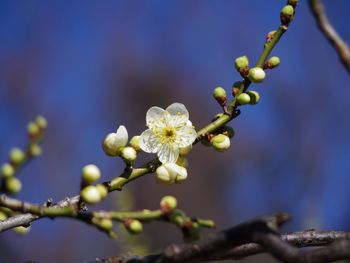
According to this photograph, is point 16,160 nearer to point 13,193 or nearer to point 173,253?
point 13,193

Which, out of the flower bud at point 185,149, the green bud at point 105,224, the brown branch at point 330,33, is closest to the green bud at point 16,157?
the green bud at point 105,224

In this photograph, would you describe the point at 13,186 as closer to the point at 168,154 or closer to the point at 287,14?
the point at 168,154

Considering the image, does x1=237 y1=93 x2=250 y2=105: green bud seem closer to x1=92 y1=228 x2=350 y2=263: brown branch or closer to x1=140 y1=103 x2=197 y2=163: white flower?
x1=140 y1=103 x2=197 y2=163: white flower

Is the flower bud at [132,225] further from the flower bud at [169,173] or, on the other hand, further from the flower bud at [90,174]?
the flower bud at [169,173]

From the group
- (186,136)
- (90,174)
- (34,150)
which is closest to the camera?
(90,174)

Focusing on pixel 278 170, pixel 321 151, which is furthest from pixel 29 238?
pixel 321 151

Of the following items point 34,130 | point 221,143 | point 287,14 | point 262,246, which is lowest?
point 262,246

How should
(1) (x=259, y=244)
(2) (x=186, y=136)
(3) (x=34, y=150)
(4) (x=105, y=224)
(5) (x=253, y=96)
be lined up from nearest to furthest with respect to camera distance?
(1) (x=259, y=244) → (4) (x=105, y=224) → (3) (x=34, y=150) → (5) (x=253, y=96) → (2) (x=186, y=136)

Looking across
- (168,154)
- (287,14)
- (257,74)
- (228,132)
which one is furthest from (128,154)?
(287,14)

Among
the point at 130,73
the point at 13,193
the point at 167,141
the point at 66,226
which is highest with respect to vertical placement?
the point at 130,73
